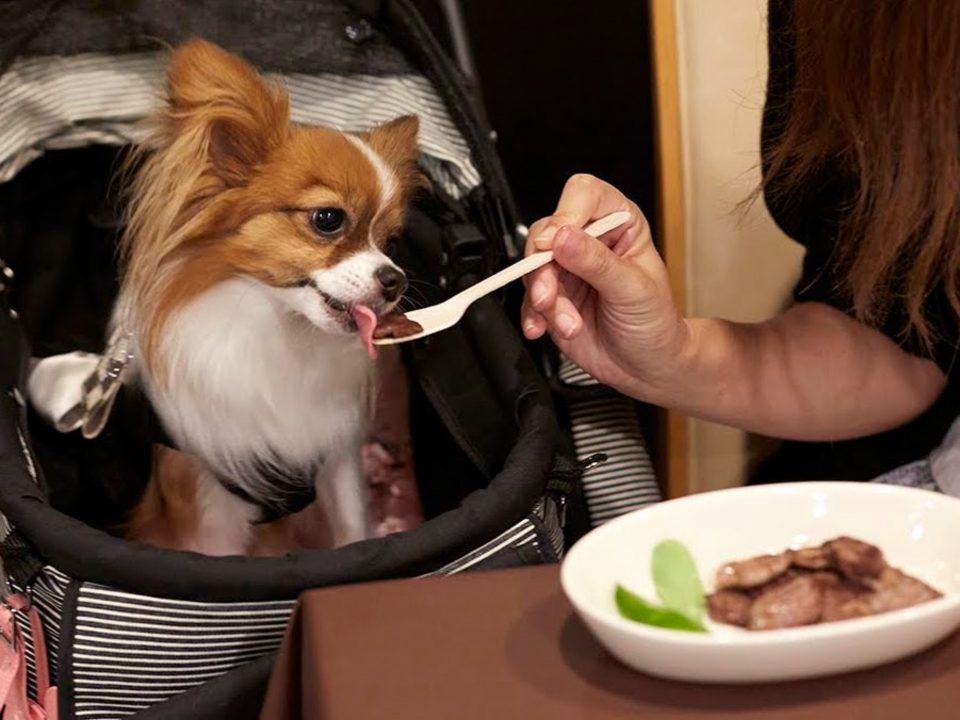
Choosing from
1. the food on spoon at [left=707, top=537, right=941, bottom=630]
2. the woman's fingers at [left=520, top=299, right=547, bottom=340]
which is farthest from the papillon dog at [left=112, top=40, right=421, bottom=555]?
the food on spoon at [left=707, top=537, right=941, bottom=630]

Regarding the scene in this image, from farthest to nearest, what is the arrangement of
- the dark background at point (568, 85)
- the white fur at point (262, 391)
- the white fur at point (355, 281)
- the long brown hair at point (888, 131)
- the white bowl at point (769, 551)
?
the dark background at point (568, 85) < the white fur at point (262, 391) < the white fur at point (355, 281) < the long brown hair at point (888, 131) < the white bowl at point (769, 551)

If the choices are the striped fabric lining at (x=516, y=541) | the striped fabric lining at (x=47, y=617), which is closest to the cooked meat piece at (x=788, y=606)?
the striped fabric lining at (x=516, y=541)

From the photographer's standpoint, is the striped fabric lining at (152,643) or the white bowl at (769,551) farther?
the striped fabric lining at (152,643)

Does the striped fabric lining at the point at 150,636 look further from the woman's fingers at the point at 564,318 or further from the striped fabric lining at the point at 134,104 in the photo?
the striped fabric lining at the point at 134,104

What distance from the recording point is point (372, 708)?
748mm

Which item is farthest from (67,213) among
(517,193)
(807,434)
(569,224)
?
(807,434)

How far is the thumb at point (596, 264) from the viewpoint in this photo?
1019 millimetres

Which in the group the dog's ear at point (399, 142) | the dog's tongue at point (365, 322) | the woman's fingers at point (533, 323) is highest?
the dog's ear at point (399, 142)

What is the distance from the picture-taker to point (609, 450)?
1413 mm

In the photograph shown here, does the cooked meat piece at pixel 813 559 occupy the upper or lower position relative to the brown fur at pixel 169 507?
upper

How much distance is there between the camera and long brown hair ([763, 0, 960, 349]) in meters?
0.96

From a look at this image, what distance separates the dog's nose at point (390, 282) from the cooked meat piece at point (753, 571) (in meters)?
0.53

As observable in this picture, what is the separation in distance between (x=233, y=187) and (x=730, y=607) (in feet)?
2.49

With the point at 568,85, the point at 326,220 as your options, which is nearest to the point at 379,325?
the point at 326,220
